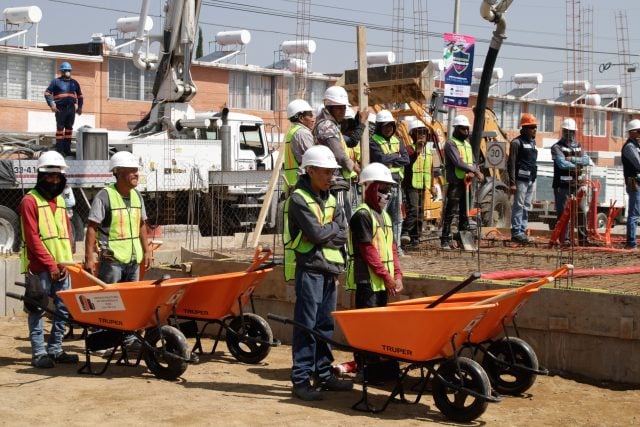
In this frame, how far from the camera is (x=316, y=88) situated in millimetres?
A: 50750

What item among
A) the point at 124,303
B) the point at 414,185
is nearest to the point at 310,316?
the point at 124,303

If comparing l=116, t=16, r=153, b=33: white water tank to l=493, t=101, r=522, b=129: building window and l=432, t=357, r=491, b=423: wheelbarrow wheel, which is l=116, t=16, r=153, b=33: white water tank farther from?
l=432, t=357, r=491, b=423: wheelbarrow wheel

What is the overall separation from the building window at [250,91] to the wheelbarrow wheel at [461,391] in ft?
134

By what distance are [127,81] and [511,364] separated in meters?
37.0

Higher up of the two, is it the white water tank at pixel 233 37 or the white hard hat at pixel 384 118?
the white water tank at pixel 233 37

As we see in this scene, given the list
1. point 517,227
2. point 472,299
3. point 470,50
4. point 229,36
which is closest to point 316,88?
point 229,36

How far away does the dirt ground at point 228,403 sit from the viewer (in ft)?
26.6

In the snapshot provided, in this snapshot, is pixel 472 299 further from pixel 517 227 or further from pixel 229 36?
pixel 229 36

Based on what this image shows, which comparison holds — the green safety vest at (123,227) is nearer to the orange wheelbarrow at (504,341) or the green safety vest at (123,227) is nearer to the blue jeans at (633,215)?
the orange wheelbarrow at (504,341)

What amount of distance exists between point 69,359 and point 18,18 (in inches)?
1274

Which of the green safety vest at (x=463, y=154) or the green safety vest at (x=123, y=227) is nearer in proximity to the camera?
the green safety vest at (x=123, y=227)

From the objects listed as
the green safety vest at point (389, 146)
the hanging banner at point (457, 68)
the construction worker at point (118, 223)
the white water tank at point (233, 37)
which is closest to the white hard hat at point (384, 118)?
the green safety vest at point (389, 146)

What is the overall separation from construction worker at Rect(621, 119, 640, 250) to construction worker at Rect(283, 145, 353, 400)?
690cm

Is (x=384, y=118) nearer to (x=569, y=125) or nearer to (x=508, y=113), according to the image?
(x=569, y=125)
